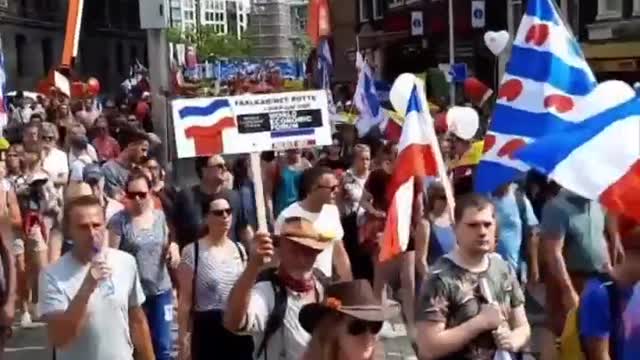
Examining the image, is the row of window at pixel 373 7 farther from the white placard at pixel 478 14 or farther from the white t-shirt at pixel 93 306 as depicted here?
the white t-shirt at pixel 93 306

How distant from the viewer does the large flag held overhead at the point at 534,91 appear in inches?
283

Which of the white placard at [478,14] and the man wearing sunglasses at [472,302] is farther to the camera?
the white placard at [478,14]

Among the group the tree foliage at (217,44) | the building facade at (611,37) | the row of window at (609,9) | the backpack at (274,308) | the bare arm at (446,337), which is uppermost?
the tree foliage at (217,44)

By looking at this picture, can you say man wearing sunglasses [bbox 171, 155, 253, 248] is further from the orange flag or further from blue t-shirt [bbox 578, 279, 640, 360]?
the orange flag

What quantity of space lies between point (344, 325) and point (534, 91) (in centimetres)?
342

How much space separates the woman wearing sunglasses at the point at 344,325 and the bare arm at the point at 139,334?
159 cm

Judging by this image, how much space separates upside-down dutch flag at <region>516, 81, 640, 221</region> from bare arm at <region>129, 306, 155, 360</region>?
176 cm

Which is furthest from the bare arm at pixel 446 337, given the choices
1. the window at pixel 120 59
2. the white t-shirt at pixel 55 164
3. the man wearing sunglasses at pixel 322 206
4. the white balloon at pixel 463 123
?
the window at pixel 120 59

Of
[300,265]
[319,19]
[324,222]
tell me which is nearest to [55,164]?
[324,222]

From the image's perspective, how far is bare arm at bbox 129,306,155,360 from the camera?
577cm

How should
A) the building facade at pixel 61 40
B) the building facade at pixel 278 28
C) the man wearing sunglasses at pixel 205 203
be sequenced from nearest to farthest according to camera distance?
the man wearing sunglasses at pixel 205 203, the building facade at pixel 61 40, the building facade at pixel 278 28

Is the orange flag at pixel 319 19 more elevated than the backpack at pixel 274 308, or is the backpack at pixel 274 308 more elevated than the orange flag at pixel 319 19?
the orange flag at pixel 319 19

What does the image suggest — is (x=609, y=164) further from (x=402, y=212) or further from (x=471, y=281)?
(x=402, y=212)

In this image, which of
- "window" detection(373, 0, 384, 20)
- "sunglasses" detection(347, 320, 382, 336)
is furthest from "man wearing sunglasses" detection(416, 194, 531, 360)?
"window" detection(373, 0, 384, 20)
